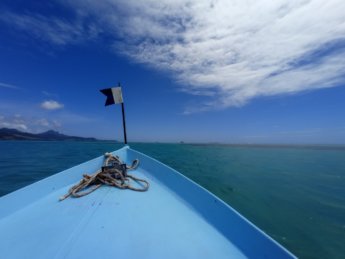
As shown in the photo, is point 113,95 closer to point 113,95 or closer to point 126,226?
A: point 113,95

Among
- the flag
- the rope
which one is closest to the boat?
the rope

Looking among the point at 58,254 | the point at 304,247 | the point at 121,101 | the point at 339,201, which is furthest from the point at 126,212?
the point at 339,201

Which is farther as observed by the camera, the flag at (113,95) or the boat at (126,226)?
the flag at (113,95)

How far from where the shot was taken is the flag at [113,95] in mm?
5586

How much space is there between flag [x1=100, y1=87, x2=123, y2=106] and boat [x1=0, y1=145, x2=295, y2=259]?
3.18m

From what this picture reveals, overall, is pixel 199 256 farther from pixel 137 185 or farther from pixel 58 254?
pixel 137 185

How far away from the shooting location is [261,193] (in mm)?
6660

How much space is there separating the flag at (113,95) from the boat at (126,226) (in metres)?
3.18

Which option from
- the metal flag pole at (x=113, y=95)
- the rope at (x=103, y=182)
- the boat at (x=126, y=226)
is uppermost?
the metal flag pole at (x=113, y=95)

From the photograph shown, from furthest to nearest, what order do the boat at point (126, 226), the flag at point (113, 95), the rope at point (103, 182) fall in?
the flag at point (113, 95), the rope at point (103, 182), the boat at point (126, 226)

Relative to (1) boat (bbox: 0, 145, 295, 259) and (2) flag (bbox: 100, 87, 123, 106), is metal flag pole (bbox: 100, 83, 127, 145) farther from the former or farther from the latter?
(1) boat (bbox: 0, 145, 295, 259)

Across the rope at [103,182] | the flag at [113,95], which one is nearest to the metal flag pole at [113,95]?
the flag at [113,95]

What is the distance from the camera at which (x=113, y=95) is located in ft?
18.4

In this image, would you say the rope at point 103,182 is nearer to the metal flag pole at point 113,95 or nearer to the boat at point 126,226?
the boat at point 126,226
